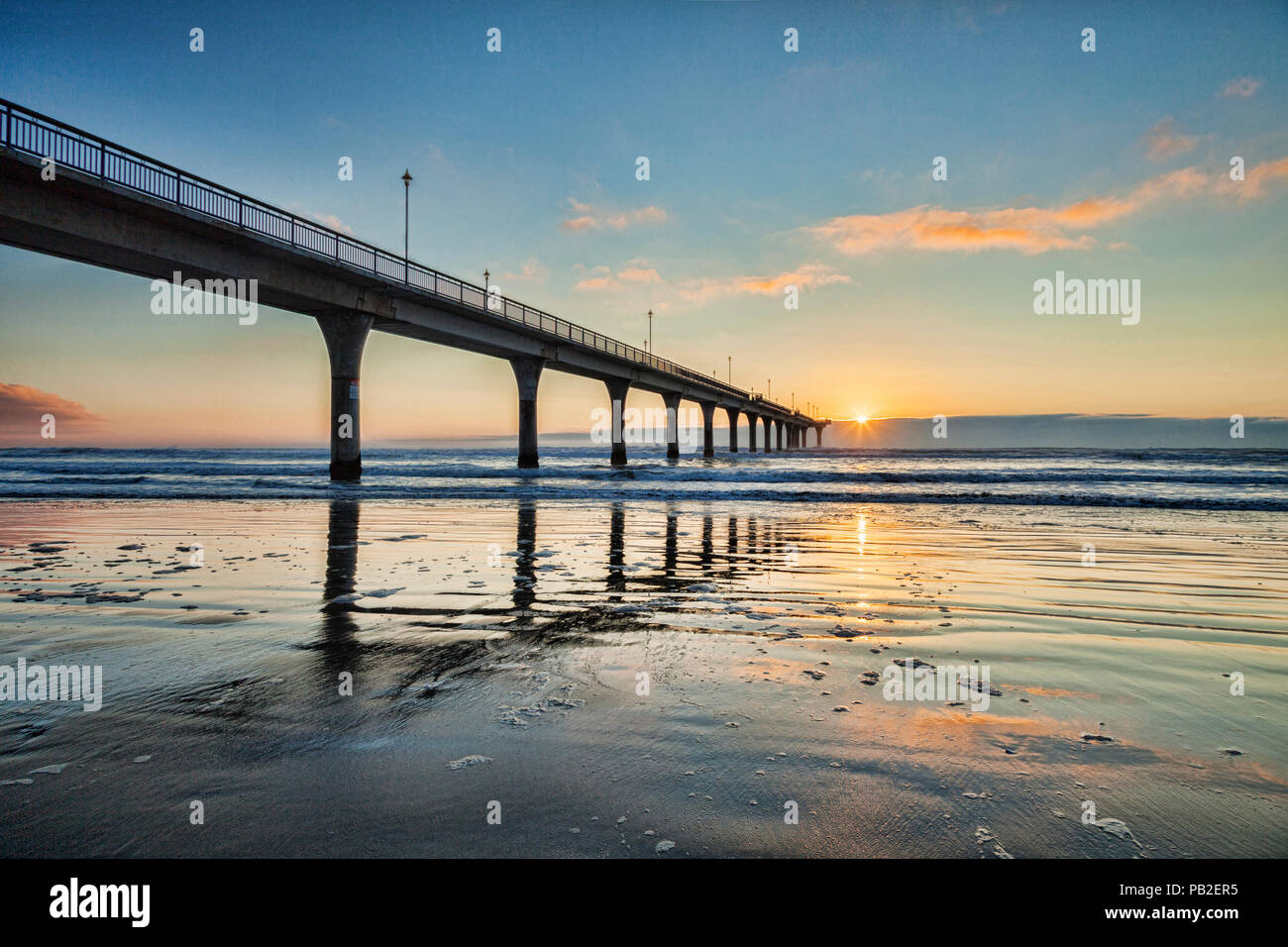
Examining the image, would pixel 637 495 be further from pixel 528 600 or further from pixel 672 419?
pixel 672 419

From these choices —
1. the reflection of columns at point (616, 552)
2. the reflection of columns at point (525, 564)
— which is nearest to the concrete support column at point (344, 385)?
the reflection of columns at point (525, 564)

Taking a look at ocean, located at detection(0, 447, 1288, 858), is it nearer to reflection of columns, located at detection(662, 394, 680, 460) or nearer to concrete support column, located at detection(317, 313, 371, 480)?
concrete support column, located at detection(317, 313, 371, 480)

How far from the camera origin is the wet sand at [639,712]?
2.46m

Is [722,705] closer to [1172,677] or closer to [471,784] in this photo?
[471,784]

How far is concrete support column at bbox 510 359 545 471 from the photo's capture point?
43188 mm

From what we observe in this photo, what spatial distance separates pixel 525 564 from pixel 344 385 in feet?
79.6

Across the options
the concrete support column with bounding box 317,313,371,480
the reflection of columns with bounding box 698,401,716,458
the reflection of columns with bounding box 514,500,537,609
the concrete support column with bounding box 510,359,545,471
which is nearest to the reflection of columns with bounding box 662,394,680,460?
the reflection of columns with bounding box 698,401,716,458

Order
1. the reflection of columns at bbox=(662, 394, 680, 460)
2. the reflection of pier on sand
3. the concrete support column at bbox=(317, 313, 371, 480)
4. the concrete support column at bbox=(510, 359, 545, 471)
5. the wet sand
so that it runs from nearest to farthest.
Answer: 1. the wet sand
2. the reflection of pier on sand
3. the concrete support column at bbox=(317, 313, 371, 480)
4. the concrete support column at bbox=(510, 359, 545, 471)
5. the reflection of columns at bbox=(662, 394, 680, 460)

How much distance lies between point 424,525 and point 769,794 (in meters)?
12.4

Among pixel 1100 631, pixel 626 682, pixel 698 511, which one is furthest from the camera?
pixel 698 511

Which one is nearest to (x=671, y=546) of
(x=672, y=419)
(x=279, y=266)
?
(x=279, y=266)

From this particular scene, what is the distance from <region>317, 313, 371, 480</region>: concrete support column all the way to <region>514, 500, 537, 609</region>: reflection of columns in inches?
659
